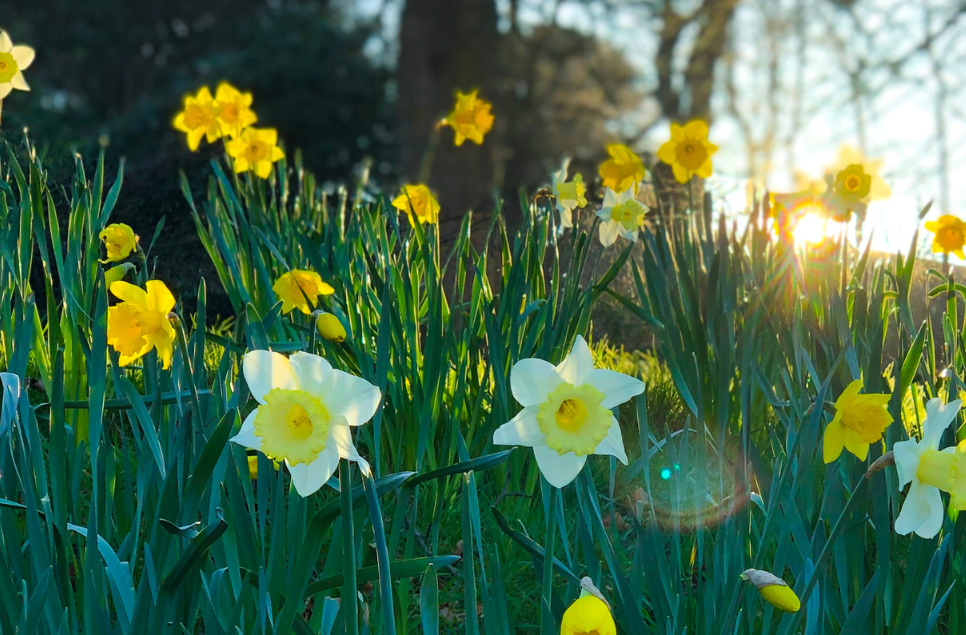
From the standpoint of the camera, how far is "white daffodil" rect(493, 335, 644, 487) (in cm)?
116

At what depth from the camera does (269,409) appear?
112 cm

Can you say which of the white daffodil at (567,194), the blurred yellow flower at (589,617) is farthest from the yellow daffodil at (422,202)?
Answer: the blurred yellow flower at (589,617)

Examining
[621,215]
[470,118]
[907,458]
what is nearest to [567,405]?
[907,458]

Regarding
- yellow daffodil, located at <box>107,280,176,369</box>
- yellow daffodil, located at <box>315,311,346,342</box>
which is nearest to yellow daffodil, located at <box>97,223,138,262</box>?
yellow daffodil, located at <box>107,280,176,369</box>

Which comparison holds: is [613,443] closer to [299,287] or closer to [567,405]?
[567,405]

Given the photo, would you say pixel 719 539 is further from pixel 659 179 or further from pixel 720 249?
pixel 659 179

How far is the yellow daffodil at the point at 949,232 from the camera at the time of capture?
2.50 meters

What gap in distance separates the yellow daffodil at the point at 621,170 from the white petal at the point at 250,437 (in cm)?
Answer: 144

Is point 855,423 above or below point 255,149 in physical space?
below

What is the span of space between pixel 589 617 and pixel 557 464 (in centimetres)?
23

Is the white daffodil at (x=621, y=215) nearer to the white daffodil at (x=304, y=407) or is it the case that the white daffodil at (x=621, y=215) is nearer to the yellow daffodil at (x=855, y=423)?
the yellow daffodil at (x=855, y=423)

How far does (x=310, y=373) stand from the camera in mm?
1142

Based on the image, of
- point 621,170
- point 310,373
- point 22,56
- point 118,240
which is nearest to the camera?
point 310,373

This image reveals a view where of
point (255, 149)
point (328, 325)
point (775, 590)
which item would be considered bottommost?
point (775, 590)
